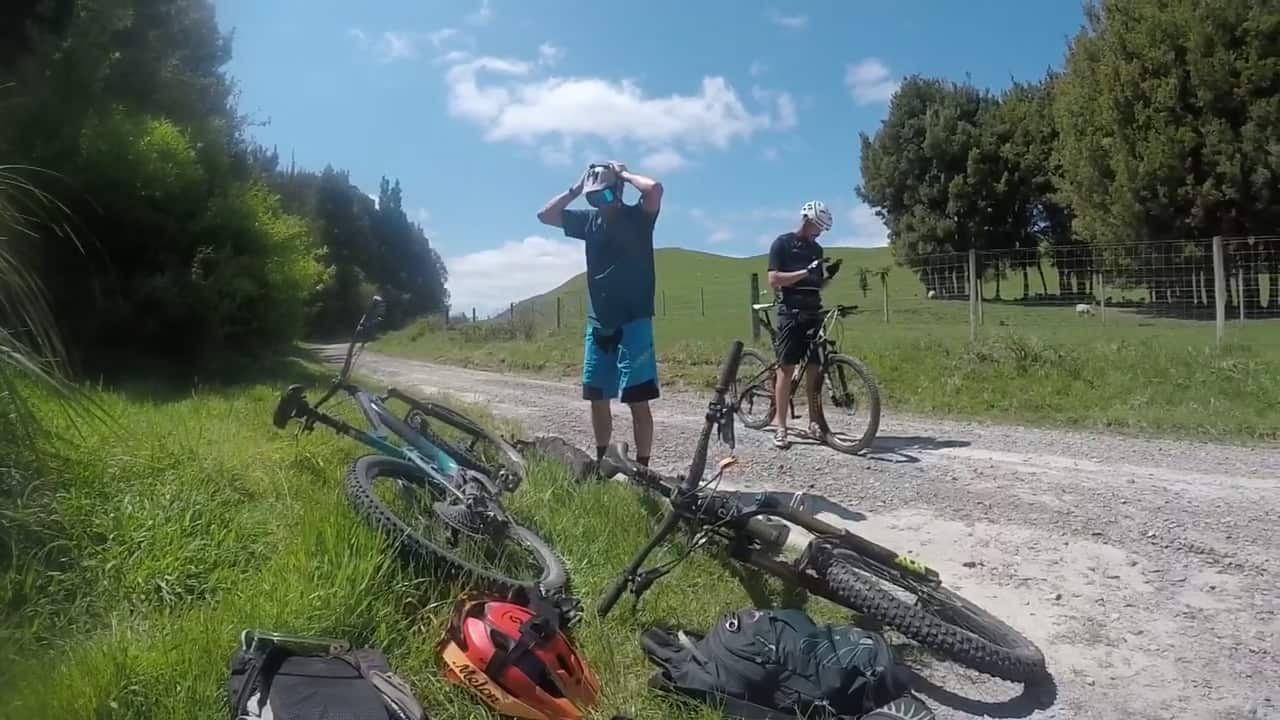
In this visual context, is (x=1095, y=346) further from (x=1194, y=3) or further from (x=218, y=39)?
(x=1194, y=3)

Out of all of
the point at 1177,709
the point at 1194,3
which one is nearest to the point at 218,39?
the point at 1177,709

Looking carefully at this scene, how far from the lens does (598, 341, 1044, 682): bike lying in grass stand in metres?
3.35

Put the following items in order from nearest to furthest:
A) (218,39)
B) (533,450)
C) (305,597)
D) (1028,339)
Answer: (305,597)
(533,450)
(1028,339)
(218,39)

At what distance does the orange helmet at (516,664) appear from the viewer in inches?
113

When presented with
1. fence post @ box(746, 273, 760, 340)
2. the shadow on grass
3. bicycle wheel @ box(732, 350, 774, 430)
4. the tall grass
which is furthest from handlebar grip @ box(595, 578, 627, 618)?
fence post @ box(746, 273, 760, 340)

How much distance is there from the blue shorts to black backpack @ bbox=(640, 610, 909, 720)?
6.89 ft

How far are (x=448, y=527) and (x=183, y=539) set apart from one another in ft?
3.44

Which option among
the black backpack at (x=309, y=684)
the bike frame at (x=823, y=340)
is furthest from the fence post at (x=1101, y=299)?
the black backpack at (x=309, y=684)

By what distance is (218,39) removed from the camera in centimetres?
1447

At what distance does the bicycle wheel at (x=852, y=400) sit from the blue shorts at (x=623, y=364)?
2.36 meters

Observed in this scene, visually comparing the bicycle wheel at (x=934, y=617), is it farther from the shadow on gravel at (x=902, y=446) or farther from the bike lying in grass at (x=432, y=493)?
the shadow on gravel at (x=902, y=446)

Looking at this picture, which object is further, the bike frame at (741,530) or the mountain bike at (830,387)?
the mountain bike at (830,387)

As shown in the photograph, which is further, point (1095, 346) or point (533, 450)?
point (1095, 346)

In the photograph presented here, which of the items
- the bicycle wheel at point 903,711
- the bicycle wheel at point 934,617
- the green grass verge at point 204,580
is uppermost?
the green grass verge at point 204,580
